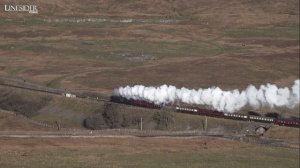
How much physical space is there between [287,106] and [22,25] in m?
70.7

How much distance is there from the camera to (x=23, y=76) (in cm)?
15075

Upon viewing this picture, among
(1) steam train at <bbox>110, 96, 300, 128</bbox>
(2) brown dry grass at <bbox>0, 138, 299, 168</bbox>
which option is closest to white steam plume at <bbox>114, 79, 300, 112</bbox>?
(1) steam train at <bbox>110, 96, 300, 128</bbox>

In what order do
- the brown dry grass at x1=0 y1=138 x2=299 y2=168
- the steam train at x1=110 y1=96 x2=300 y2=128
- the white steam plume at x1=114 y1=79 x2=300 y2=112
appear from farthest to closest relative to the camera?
1. the white steam plume at x1=114 y1=79 x2=300 y2=112
2. the steam train at x1=110 y1=96 x2=300 y2=128
3. the brown dry grass at x1=0 y1=138 x2=299 y2=168

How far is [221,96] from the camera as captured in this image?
132500 millimetres

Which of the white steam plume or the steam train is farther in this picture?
the white steam plume

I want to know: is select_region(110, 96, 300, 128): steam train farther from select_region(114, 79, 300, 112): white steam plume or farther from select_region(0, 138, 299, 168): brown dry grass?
select_region(0, 138, 299, 168): brown dry grass

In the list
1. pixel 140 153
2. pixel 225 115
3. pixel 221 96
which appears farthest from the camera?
pixel 221 96

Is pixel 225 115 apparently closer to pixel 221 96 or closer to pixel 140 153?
pixel 221 96

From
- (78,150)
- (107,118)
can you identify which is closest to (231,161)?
(78,150)

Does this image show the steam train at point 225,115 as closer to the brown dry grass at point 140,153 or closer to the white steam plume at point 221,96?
the white steam plume at point 221,96

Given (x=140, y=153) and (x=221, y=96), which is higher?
(x=221, y=96)

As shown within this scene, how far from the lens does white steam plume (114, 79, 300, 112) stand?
131m

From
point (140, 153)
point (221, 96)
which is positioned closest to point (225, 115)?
point (221, 96)

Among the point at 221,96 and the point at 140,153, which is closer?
the point at 140,153
